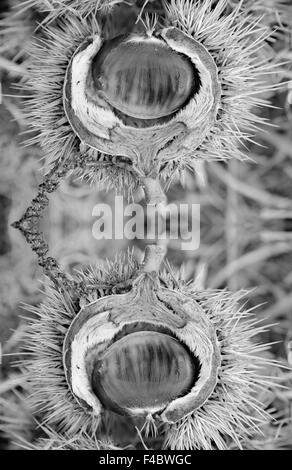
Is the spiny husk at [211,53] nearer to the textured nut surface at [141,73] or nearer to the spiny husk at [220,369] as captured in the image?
the textured nut surface at [141,73]

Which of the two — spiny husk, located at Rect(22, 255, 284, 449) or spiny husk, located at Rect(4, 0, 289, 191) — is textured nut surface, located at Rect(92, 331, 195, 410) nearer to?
spiny husk, located at Rect(22, 255, 284, 449)

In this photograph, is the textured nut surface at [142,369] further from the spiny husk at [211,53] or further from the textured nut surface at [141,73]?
the textured nut surface at [141,73]

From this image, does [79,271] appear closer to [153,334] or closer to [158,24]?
[153,334]

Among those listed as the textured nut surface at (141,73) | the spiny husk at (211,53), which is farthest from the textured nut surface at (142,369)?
the textured nut surface at (141,73)

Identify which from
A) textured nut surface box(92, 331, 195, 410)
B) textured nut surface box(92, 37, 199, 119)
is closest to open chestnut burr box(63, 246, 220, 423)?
textured nut surface box(92, 331, 195, 410)

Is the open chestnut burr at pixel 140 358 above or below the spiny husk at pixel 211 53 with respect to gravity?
below

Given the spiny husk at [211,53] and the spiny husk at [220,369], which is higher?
the spiny husk at [211,53]

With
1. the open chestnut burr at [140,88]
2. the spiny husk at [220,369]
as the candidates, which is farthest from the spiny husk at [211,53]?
the spiny husk at [220,369]
